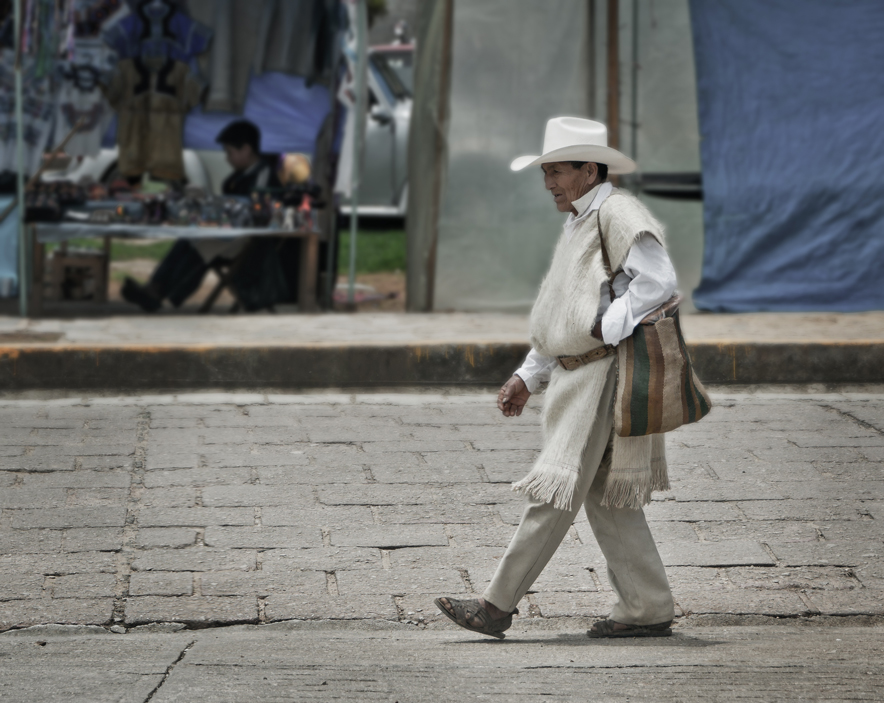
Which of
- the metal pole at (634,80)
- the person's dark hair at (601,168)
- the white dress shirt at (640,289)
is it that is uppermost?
the metal pole at (634,80)

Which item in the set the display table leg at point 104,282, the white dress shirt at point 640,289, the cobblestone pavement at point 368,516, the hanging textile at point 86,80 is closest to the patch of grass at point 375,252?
the display table leg at point 104,282

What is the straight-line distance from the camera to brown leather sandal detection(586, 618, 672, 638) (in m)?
3.51

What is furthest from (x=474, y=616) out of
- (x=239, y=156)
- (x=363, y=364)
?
(x=239, y=156)

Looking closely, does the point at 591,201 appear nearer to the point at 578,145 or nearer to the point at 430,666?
the point at 578,145

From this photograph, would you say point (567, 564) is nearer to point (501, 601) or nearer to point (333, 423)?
point (501, 601)

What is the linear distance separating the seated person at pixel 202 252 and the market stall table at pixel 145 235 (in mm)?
288

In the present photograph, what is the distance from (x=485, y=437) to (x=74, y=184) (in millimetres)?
4654

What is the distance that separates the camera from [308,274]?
955 centimetres

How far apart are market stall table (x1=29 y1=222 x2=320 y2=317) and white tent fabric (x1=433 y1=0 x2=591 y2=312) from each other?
111 cm

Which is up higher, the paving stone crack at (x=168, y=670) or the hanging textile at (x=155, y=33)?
the hanging textile at (x=155, y=33)

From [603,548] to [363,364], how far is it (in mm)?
3892

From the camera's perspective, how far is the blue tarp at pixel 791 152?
884 cm

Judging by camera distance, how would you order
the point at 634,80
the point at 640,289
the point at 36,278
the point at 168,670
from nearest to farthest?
the point at 168,670
the point at 640,289
the point at 36,278
the point at 634,80

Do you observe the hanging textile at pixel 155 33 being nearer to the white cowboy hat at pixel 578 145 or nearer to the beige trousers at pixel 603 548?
the white cowboy hat at pixel 578 145
